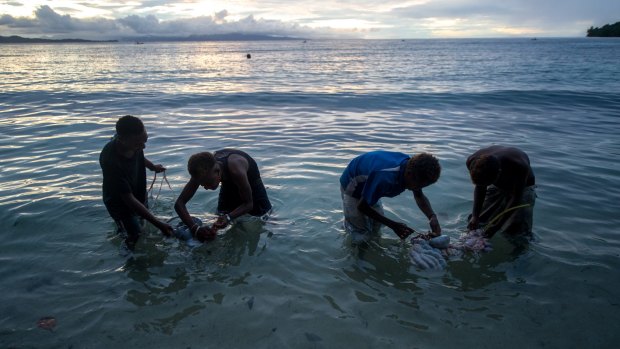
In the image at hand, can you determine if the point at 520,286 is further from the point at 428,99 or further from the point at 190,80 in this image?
the point at 190,80

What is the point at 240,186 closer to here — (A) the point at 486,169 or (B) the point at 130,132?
(B) the point at 130,132

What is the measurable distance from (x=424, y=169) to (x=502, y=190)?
1.97 m

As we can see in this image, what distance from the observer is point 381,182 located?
4414 millimetres

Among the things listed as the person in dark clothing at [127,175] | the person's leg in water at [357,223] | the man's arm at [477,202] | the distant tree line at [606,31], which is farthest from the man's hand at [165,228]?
the distant tree line at [606,31]

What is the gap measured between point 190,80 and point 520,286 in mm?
28052

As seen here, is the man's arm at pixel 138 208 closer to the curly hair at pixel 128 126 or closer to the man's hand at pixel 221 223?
the man's hand at pixel 221 223

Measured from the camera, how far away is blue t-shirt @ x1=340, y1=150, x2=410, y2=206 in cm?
441

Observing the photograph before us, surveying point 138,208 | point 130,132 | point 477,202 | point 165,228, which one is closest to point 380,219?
point 477,202

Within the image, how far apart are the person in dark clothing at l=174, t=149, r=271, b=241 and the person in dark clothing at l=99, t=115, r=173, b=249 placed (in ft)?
1.24

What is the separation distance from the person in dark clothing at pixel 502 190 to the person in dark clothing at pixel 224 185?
2.77 metres

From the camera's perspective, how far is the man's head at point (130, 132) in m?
4.67

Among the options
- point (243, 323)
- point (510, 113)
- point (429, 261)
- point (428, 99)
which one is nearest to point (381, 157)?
point (429, 261)

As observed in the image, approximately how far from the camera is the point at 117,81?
28062 mm

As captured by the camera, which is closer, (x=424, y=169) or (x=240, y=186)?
(x=424, y=169)
